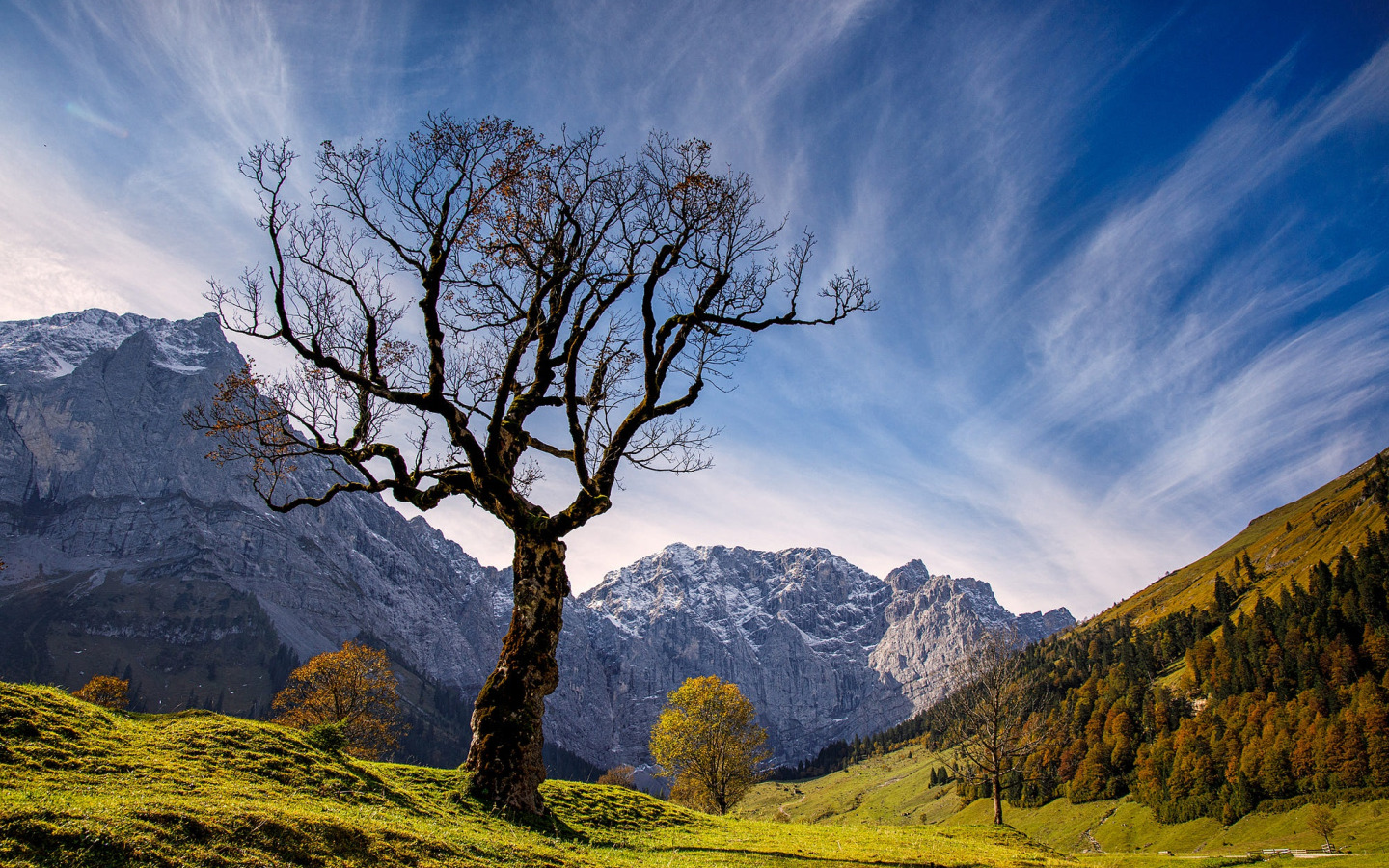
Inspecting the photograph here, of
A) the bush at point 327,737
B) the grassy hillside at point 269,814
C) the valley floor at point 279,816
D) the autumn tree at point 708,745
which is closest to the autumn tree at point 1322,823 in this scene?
the autumn tree at point 708,745

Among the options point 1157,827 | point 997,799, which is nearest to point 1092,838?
point 1157,827

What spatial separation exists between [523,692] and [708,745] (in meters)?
46.9

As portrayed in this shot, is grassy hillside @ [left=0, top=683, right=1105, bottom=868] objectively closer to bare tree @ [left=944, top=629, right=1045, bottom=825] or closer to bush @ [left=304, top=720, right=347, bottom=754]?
bush @ [left=304, top=720, right=347, bottom=754]

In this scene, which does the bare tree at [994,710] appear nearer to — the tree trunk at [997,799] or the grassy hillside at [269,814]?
the tree trunk at [997,799]

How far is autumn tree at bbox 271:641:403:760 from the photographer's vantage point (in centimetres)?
5831

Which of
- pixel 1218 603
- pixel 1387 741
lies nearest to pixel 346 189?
pixel 1387 741

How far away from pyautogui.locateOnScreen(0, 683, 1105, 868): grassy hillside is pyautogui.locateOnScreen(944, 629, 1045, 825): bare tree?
25729mm

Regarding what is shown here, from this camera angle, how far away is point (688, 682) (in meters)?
58.9

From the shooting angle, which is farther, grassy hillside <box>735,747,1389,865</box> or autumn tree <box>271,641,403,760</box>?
grassy hillside <box>735,747,1389,865</box>

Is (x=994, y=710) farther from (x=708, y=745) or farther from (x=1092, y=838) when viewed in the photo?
(x=1092, y=838)

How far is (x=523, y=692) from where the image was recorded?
15.0 metres

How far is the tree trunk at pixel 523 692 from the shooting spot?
1434 cm

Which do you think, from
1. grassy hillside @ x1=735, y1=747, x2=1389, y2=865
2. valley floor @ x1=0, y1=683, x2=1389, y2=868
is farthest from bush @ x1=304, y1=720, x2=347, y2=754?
grassy hillside @ x1=735, y1=747, x2=1389, y2=865

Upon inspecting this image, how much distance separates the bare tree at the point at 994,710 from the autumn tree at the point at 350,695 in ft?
170
